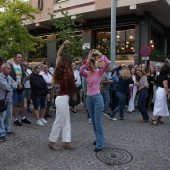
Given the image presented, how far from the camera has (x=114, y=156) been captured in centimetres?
442

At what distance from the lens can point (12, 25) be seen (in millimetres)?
13078

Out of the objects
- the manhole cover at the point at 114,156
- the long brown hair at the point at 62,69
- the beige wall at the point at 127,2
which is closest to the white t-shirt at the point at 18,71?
the long brown hair at the point at 62,69

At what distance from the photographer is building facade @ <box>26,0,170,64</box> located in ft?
50.5

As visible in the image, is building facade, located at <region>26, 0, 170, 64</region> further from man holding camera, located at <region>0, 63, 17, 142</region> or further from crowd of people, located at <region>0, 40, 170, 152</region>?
man holding camera, located at <region>0, 63, 17, 142</region>

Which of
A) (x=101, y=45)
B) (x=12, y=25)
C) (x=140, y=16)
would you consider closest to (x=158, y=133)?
(x=12, y=25)

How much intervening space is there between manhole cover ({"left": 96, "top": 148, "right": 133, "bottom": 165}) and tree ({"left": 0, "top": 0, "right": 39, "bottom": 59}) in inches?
390

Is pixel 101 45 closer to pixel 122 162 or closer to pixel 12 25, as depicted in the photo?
pixel 12 25

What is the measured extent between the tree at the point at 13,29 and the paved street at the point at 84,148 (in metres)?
7.36

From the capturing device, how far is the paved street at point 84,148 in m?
4.02

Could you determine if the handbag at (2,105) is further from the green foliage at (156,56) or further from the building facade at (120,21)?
the green foliage at (156,56)

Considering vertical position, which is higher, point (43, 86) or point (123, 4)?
point (123, 4)

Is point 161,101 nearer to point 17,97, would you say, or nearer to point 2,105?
point 17,97

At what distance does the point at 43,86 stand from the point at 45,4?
45.8ft

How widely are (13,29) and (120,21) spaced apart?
25.8 ft
